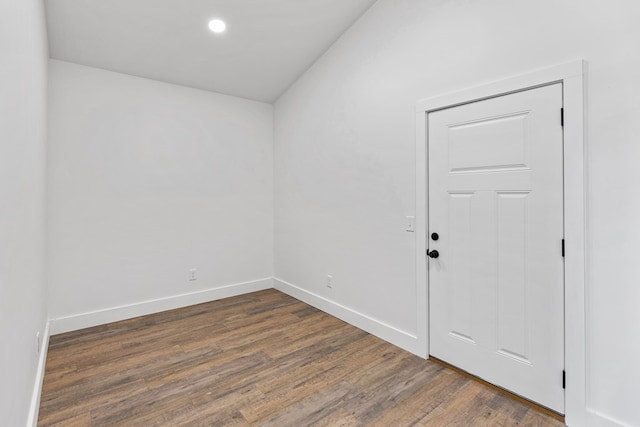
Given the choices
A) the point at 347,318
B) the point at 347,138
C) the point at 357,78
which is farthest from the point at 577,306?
the point at 357,78

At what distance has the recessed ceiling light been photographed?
2.94 m

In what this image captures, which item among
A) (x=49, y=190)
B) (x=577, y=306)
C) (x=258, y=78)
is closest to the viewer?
(x=577, y=306)

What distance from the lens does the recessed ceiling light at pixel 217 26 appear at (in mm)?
2944

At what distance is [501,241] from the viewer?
2191 millimetres

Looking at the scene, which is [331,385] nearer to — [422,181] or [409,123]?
[422,181]

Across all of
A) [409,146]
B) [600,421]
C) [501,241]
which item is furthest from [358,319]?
[600,421]

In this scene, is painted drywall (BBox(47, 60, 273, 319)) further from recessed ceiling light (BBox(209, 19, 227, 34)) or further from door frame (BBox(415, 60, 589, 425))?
door frame (BBox(415, 60, 589, 425))

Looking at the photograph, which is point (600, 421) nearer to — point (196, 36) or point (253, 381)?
point (253, 381)

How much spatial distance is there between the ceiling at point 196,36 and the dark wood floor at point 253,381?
275cm

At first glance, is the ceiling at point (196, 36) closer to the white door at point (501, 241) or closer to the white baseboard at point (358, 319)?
the white door at point (501, 241)

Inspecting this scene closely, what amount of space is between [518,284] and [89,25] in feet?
13.1

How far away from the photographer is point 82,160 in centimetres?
321

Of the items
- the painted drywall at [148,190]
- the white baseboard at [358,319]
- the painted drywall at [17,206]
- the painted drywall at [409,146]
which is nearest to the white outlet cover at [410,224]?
the painted drywall at [409,146]

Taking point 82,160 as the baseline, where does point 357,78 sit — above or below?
above
